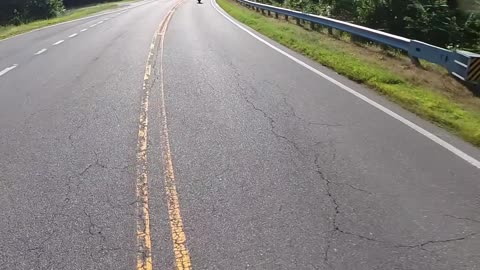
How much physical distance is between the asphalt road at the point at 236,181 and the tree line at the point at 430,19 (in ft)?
39.2

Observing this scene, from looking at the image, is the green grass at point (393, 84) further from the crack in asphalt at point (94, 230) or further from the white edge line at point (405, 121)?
the crack in asphalt at point (94, 230)

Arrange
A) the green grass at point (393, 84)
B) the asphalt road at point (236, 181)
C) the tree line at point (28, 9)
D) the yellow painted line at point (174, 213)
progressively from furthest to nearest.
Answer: the tree line at point (28, 9) < the green grass at point (393, 84) < the asphalt road at point (236, 181) < the yellow painted line at point (174, 213)

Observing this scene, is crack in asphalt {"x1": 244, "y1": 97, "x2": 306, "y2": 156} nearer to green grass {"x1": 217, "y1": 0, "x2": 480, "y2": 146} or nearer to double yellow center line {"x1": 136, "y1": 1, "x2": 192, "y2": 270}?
double yellow center line {"x1": 136, "y1": 1, "x2": 192, "y2": 270}

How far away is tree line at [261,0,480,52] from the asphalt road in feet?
39.2

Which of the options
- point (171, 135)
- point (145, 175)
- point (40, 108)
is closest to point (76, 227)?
point (145, 175)

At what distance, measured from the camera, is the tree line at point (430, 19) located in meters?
18.8

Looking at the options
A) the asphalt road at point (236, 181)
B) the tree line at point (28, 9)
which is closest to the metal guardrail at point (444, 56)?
the asphalt road at point (236, 181)

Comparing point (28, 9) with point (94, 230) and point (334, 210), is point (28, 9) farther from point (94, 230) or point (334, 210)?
point (334, 210)

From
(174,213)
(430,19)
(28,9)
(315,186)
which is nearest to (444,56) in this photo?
(315,186)

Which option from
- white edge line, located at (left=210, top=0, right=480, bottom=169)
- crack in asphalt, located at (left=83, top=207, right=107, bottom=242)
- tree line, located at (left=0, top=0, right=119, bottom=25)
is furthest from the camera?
tree line, located at (left=0, top=0, right=119, bottom=25)

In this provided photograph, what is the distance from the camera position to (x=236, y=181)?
506 cm

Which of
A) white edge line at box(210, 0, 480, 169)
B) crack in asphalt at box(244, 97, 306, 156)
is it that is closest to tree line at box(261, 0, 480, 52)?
white edge line at box(210, 0, 480, 169)

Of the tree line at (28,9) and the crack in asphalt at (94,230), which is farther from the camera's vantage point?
the tree line at (28,9)

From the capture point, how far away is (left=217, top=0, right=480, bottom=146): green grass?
22.1 ft
